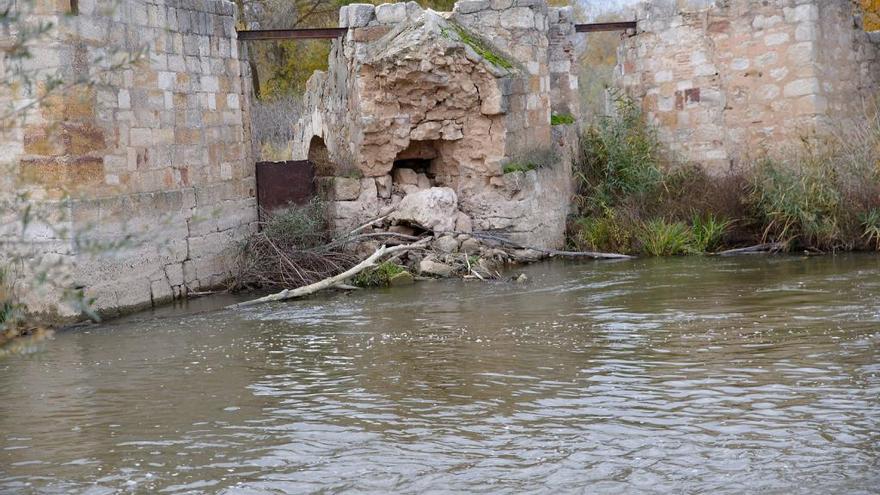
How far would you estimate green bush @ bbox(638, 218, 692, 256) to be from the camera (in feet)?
47.8

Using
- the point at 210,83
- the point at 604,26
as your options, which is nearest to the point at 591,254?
the point at 604,26

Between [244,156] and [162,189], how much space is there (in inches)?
73.1

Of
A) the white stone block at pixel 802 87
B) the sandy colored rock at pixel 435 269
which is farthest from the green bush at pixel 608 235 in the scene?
the white stone block at pixel 802 87

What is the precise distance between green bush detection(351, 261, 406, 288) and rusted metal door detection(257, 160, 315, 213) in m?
1.62

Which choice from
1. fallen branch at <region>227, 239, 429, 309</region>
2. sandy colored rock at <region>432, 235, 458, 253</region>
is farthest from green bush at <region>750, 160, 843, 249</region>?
fallen branch at <region>227, 239, 429, 309</region>

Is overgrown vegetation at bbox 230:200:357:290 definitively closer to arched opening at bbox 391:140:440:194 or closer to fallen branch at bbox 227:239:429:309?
fallen branch at bbox 227:239:429:309

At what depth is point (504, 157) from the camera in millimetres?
14438

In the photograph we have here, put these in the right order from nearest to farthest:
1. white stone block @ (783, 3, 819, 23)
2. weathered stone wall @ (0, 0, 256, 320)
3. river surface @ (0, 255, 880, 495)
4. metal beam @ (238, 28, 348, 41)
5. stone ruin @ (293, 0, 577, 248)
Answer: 1. river surface @ (0, 255, 880, 495)
2. weathered stone wall @ (0, 0, 256, 320)
3. metal beam @ (238, 28, 348, 41)
4. stone ruin @ (293, 0, 577, 248)
5. white stone block @ (783, 3, 819, 23)

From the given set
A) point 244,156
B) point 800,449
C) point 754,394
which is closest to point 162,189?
point 244,156

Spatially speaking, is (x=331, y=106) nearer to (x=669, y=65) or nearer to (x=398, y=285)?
(x=398, y=285)

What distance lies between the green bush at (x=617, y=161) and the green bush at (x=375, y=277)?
3.62 m

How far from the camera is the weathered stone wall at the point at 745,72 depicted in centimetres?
1522

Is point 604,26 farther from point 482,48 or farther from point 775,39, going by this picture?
point 482,48

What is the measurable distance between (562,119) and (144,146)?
6.20m
